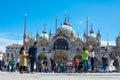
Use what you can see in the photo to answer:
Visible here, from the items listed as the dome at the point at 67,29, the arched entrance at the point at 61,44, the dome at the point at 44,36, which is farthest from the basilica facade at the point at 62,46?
the dome at the point at 44,36

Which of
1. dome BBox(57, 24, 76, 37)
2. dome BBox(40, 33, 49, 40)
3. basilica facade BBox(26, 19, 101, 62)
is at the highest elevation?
dome BBox(57, 24, 76, 37)

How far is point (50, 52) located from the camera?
7906cm

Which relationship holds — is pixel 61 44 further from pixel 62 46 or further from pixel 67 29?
pixel 67 29

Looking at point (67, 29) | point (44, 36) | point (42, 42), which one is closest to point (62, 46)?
point (42, 42)

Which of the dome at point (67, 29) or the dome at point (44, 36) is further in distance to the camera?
the dome at point (44, 36)

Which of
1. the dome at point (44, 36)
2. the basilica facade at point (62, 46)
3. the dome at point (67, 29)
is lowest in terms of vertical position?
the basilica facade at point (62, 46)

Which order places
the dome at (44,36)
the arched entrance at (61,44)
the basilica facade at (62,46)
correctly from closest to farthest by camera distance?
the basilica facade at (62,46) → the arched entrance at (61,44) → the dome at (44,36)

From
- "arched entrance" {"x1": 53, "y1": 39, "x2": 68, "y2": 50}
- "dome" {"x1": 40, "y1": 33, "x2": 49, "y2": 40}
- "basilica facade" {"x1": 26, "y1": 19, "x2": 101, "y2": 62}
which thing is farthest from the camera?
"dome" {"x1": 40, "y1": 33, "x2": 49, "y2": 40}

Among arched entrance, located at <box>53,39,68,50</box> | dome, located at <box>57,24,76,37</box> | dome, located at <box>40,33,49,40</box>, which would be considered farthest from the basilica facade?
dome, located at <box>40,33,49,40</box>

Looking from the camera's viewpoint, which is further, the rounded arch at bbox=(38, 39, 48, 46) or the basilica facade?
the rounded arch at bbox=(38, 39, 48, 46)

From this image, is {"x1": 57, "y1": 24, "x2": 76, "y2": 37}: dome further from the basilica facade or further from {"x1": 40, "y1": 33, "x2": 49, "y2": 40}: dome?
{"x1": 40, "y1": 33, "x2": 49, "y2": 40}: dome

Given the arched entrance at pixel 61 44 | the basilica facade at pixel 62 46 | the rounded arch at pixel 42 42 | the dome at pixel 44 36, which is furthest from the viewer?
the dome at pixel 44 36

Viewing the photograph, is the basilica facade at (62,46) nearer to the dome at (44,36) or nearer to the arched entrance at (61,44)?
the arched entrance at (61,44)

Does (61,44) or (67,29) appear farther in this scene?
(67,29)
